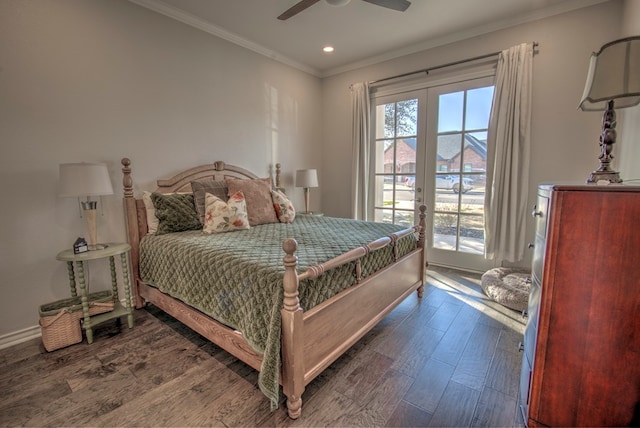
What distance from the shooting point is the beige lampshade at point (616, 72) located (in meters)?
1.32

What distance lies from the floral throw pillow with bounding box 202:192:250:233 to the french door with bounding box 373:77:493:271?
86.1 inches

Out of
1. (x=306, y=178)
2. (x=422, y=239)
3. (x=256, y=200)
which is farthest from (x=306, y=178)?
(x=422, y=239)

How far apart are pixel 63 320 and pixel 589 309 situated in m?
3.01

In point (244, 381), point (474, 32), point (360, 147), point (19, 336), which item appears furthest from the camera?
point (360, 147)

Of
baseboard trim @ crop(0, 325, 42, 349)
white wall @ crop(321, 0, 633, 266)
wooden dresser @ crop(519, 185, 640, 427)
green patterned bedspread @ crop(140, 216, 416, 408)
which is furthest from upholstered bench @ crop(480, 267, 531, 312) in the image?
baseboard trim @ crop(0, 325, 42, 349)

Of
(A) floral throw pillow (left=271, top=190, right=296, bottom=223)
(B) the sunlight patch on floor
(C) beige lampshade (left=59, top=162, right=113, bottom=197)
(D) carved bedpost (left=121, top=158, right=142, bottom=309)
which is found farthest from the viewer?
(A) floral throw pillow (left=271, top=190, right=296, bottom=223)

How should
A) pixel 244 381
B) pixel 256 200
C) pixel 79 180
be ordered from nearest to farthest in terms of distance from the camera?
pixel 244 381 < pixel 79 180 < pixel 256 200

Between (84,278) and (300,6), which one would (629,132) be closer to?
(300,6)

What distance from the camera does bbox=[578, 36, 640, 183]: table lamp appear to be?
1.32 metres

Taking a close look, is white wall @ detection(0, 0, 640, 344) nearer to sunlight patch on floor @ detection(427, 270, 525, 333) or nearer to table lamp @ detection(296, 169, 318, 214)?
table lamp @ detection(296, 169, 318, 214)

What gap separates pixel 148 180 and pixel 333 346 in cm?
226

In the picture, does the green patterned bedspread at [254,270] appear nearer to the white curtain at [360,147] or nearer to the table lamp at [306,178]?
the table lamp at [306,178]

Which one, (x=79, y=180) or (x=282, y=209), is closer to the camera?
(x=79, y=180)

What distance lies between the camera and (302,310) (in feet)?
4.75
